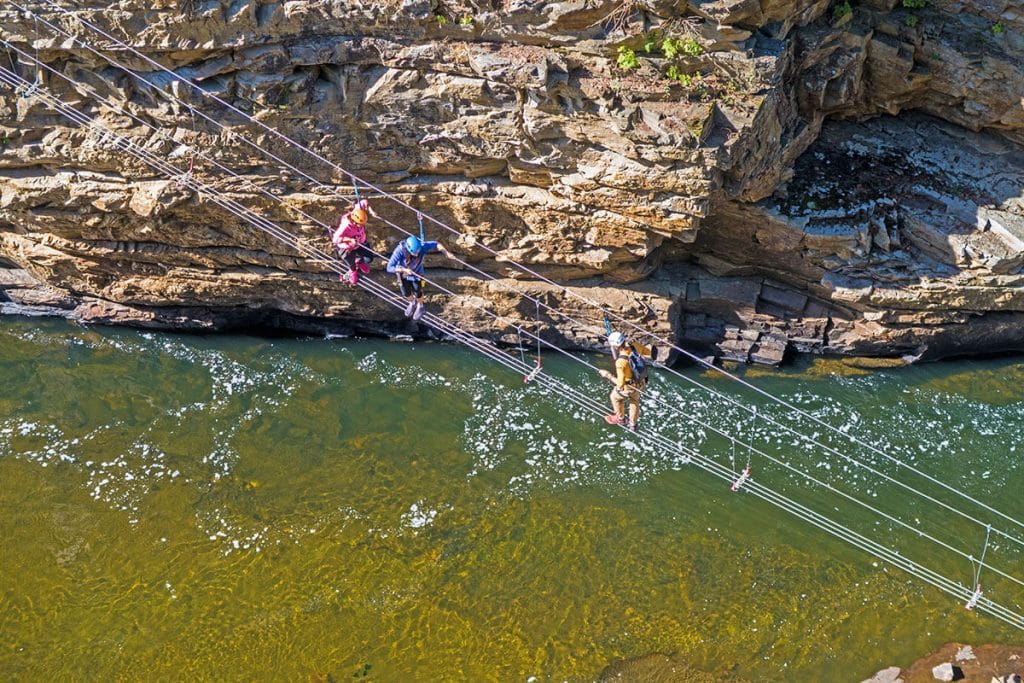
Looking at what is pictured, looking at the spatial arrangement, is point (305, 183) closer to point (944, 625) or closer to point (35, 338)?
point (35, 338)

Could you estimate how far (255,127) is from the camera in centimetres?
1761

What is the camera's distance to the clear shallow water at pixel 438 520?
49.7 feet

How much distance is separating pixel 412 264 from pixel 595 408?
16.2 ft

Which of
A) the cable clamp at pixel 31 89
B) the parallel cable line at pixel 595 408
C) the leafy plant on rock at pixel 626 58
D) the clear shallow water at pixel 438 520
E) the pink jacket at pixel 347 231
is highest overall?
the leafy plant on rock at pixel 626 58

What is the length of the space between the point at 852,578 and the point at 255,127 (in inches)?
496

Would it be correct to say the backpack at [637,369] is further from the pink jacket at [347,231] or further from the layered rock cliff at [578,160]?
the pink jacket at [347,231]

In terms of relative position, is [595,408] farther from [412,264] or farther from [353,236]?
[353,236]

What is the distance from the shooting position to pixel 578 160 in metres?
17.1

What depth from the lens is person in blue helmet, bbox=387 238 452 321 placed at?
15543 millimetres

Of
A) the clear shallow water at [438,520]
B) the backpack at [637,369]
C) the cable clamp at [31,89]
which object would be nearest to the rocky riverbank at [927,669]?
the clear shallow water at [438,520]

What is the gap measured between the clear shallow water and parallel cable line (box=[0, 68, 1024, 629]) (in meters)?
0.19

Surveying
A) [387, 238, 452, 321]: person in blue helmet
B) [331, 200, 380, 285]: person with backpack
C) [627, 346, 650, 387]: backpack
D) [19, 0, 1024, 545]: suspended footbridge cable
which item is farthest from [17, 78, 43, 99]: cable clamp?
[627, 346, 650, 387]: backpack

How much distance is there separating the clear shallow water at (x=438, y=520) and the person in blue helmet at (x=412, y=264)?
3056 mm

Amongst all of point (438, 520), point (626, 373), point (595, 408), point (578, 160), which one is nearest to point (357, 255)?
point (578, 160)
